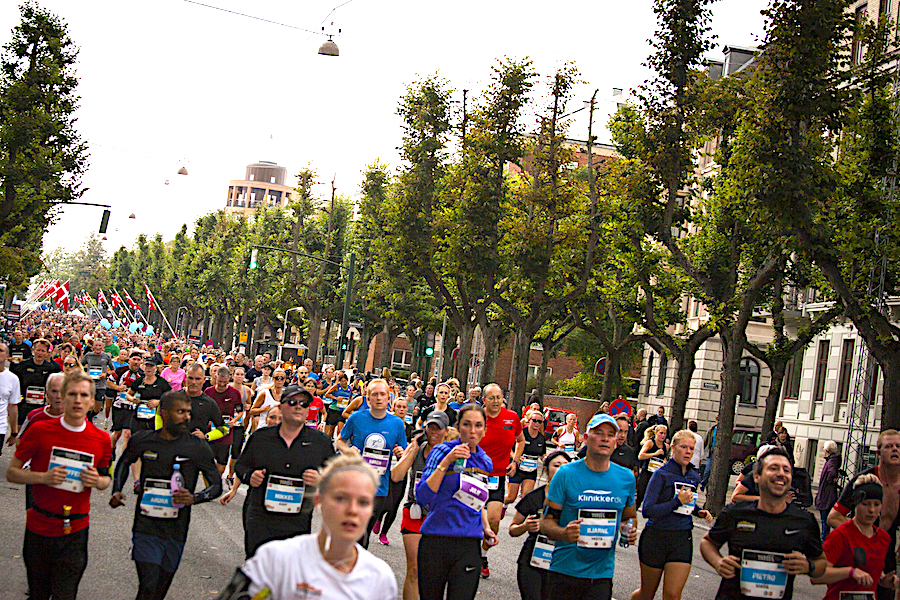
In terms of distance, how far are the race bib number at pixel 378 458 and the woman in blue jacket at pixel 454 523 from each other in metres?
2.28

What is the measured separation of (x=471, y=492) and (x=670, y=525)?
7.38 feet

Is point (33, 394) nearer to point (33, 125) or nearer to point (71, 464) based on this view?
point (71, 464)

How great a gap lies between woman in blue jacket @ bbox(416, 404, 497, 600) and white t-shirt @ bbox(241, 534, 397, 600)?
3.12 metres

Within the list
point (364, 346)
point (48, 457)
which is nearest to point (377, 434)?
point (48, 457)

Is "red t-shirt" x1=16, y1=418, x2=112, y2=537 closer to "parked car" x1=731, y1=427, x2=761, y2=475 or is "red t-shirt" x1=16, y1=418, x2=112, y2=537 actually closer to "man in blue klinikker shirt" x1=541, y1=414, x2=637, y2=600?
"man in blue klinikker shirt" x1=541, y1=414, x2=637, y2=600

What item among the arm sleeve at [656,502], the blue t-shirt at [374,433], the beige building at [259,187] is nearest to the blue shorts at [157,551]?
the blue t-shirt at [374,433]

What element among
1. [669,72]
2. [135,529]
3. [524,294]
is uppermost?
[669,72]

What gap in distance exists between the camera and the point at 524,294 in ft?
112

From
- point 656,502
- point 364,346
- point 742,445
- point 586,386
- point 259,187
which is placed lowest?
point 656,502

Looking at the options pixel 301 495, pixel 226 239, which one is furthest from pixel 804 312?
pixel 226 239

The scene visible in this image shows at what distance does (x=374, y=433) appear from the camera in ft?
30.6

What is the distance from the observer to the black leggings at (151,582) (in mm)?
6406

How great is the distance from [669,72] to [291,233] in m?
43.8

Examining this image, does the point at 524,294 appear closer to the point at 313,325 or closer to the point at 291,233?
the point at 313,325
